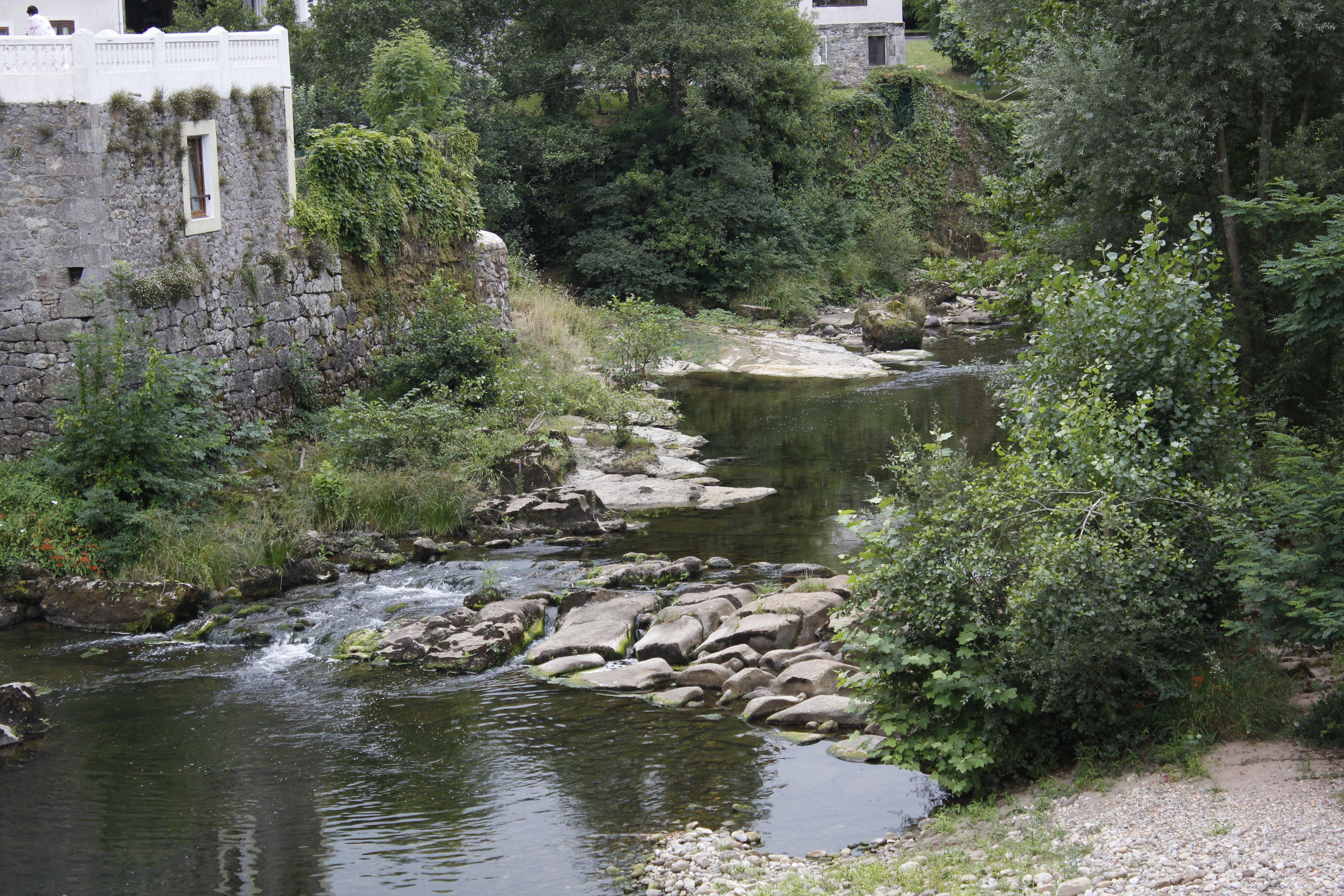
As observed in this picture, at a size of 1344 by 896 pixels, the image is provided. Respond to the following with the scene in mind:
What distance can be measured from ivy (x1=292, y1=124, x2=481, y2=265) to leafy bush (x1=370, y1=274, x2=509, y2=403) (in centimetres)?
168

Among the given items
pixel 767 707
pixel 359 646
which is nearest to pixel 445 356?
pixel 359 646

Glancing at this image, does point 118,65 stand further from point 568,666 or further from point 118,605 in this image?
point 568,666

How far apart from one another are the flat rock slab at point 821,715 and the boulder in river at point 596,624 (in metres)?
2.23

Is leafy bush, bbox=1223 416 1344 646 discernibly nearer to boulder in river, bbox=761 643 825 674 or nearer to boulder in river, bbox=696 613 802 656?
boulder in river, bbox=761 643 825 674

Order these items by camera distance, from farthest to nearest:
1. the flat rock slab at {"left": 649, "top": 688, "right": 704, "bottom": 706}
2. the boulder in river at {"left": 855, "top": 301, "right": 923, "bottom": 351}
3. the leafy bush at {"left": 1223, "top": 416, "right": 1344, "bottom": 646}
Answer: the boulder in river at {"left": 855, "top": 301, "right": 923, "bottom": 351}, the flat rock slab at {"left": 649, "top": 688, "right": 704, "bottom": 706}, the leafy bush at {"left": 1223, "top": 416, "right": 1344, "bottom": 646}

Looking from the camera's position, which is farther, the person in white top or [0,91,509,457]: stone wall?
the person in white top

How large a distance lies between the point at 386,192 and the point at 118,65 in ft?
20.7

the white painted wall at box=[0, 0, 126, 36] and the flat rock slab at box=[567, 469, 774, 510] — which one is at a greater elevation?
the white painted wall at box=[0, 0, 126, 36]

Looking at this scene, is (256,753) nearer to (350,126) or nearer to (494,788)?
(494,788)

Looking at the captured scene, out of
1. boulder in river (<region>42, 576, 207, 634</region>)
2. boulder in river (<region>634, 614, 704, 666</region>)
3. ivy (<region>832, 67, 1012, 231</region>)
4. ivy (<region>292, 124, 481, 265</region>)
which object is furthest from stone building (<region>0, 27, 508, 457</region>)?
ivy (<region>832, 67, 1012, 231</region>)

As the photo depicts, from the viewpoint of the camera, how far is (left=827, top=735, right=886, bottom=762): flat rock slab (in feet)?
30.0

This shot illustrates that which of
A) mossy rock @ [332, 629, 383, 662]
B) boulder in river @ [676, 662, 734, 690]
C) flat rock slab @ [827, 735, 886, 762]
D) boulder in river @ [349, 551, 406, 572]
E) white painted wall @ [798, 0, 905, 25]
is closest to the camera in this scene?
flat rock slab @ [827, 735, 886, 762]

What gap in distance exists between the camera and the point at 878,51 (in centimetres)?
4731

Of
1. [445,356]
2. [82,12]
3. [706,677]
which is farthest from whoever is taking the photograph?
[82,12]
